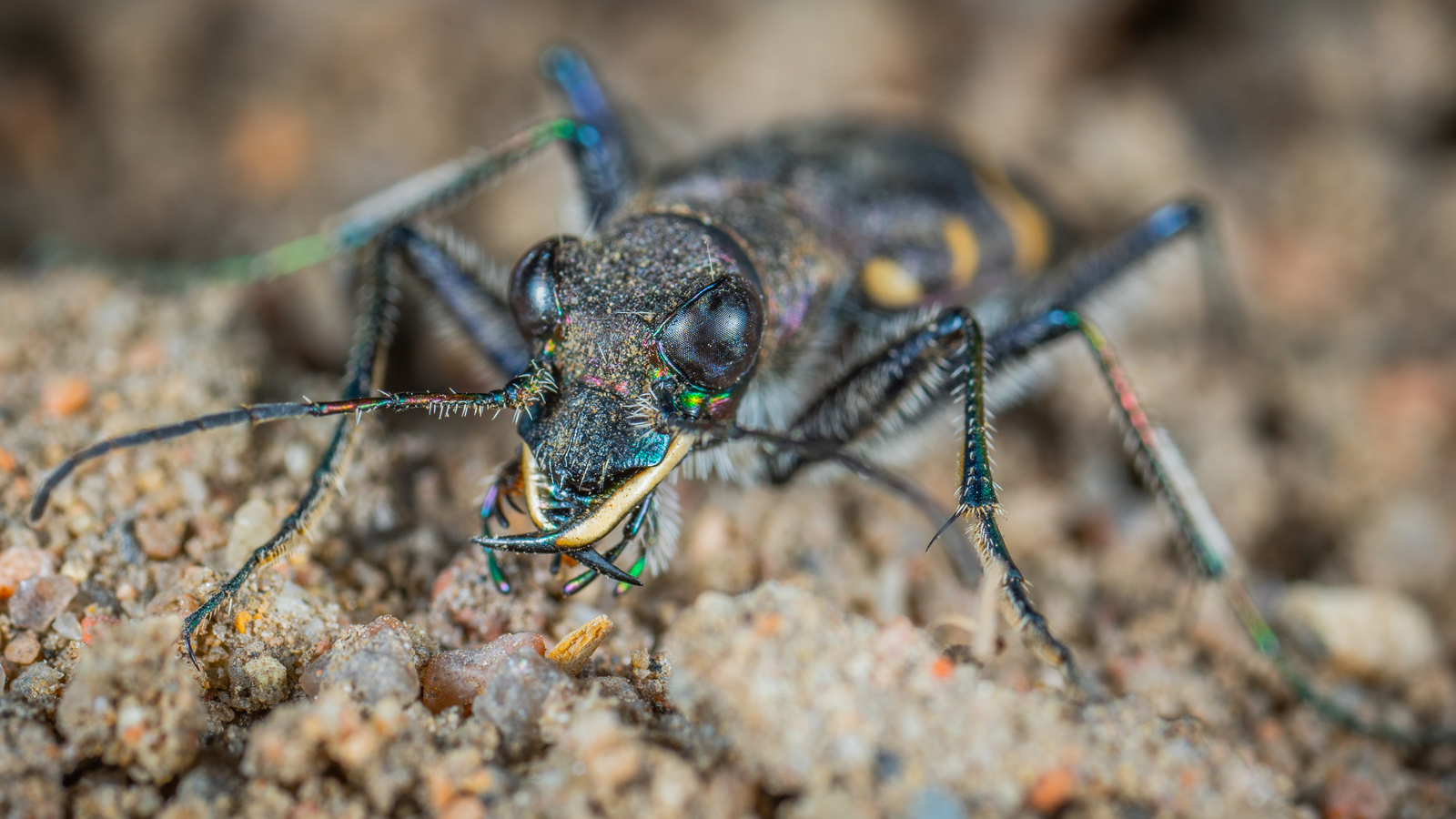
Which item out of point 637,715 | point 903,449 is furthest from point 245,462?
point 903,449

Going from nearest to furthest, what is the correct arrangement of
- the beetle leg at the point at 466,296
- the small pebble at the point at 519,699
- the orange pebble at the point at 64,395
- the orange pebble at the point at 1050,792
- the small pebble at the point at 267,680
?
the orange pebble at the point at 1050,792 < the small pebble at the point at 519,699 < the small pebble at the point at 267,680 < the orange pebble at the point at 64,395 < the beetle leg at the point at 466,296

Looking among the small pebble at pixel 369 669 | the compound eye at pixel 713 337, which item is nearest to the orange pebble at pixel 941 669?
the compound eye at pixel 713 337

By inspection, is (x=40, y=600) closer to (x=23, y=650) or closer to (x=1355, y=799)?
(x=23, y=650)

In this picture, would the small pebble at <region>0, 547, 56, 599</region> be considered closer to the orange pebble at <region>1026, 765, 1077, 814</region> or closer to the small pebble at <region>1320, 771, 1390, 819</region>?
the orange pebble at <region>1026, 765, 1077, 814</region>

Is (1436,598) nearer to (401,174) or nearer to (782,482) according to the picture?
(782,482)

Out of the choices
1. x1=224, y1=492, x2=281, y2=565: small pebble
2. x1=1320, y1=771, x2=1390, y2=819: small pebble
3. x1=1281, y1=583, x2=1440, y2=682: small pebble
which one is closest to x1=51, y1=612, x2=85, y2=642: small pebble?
x1=224, y1=492, x2=281, y2=565: small pebble

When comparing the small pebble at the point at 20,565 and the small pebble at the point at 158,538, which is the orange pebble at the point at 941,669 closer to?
the small pebble at the point at 158,538
